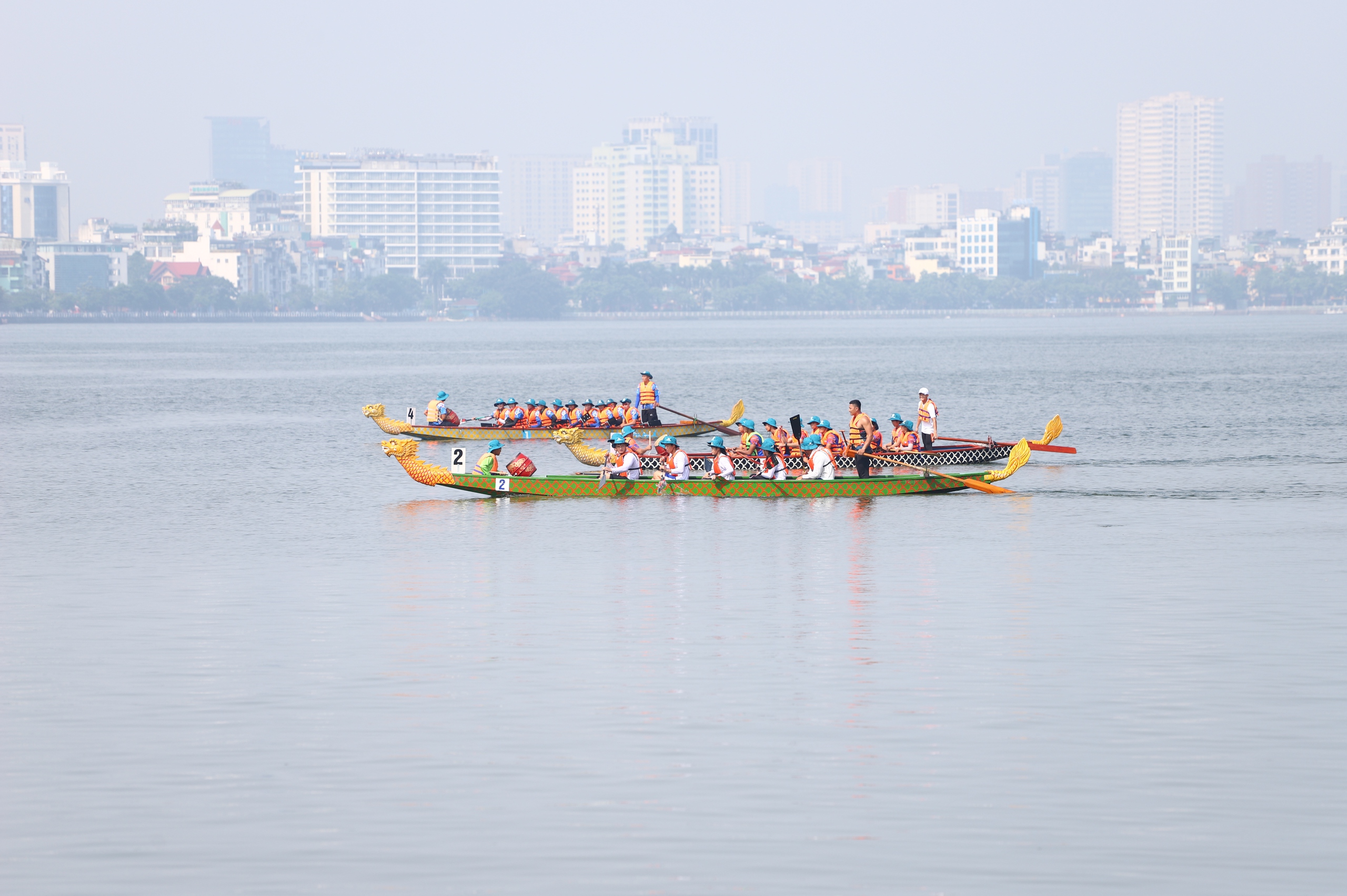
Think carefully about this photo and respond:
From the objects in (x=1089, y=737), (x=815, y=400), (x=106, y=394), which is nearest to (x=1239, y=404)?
(x=815, y=400)

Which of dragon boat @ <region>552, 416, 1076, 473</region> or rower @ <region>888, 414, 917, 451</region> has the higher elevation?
rower @ <region>888, 414, 917, 451</region>

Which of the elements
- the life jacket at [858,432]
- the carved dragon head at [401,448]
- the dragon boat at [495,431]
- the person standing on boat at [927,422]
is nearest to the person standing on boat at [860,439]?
the life jacket at [858,432]

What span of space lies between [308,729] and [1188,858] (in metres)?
9.85

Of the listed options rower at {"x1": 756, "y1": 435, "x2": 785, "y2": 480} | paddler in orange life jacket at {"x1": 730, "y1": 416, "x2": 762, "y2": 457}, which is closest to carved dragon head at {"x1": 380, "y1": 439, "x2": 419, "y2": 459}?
paddler in orange life jacket at {"x1": 730, "y1": 416, "x2": 762, "y2": 457}

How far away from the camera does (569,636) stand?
83.3 feet

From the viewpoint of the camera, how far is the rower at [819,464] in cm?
4069

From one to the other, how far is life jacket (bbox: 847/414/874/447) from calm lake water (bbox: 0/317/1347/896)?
207cm

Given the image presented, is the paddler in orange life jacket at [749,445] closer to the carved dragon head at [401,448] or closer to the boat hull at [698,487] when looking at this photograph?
the boat hull at [698,487]

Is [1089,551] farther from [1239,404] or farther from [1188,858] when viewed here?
[1239,404]

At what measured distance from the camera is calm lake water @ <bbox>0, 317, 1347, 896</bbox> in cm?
1529

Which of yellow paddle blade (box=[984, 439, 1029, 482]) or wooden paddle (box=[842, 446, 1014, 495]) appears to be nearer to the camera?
wooden paddle (box=[842, 446, 1014, 495])

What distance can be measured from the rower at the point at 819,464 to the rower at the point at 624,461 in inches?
158

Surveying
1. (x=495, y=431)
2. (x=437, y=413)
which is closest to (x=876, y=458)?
(x=495, y=431)

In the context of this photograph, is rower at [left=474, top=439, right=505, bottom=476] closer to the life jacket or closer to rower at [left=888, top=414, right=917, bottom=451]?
the life jacket
